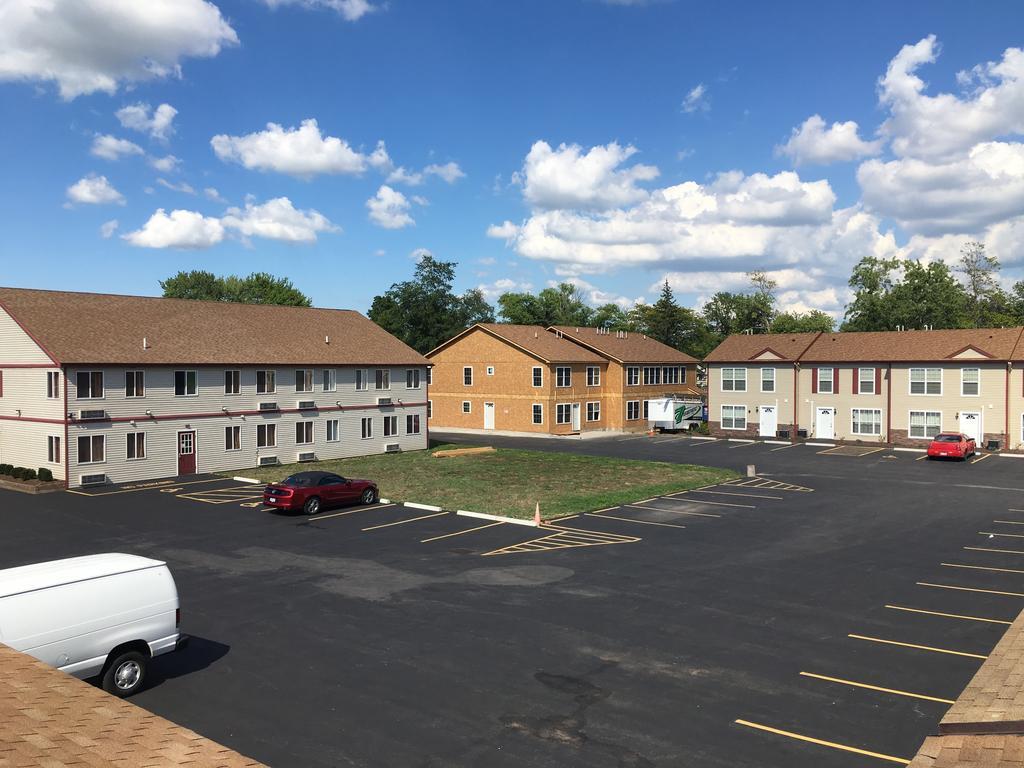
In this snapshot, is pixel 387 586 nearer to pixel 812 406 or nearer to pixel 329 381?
pixel 329 381

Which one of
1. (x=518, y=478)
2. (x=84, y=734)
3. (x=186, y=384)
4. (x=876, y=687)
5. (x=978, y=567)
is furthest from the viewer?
(x=186, y=384)

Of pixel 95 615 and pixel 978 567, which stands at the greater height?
pixel 95 615

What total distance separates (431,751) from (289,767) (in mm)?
1987

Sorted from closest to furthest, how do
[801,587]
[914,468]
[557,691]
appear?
[557,691] → [801,587] → [914,468]

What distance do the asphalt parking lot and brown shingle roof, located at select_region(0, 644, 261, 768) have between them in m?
3.33

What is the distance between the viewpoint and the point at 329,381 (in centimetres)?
4897

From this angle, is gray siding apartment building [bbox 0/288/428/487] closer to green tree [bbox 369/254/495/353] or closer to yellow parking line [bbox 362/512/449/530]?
yellow parking line [bbox 362/512/449/530]

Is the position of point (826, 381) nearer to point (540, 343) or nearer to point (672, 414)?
point (672, 414)

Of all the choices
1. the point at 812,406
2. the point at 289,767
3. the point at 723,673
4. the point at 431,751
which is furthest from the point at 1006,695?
the point at 812,406

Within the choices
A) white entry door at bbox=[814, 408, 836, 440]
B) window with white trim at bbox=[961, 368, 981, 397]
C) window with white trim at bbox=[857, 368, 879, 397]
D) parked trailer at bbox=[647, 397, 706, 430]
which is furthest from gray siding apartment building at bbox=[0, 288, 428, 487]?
window with white trim at bbox=[961, 368, 981, 397]

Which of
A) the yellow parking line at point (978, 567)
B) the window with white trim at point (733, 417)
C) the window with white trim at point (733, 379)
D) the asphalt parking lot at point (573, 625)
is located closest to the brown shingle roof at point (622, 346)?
the window with white trim at point (733, 379)

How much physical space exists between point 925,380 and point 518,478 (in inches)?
1300

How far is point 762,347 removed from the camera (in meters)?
63.3

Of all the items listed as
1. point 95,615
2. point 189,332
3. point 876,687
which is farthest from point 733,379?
point 95,615
